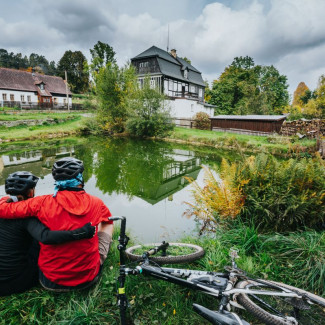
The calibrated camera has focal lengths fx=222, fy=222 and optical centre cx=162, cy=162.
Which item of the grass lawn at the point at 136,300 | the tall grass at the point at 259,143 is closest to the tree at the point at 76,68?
the tall grass at the point at 259,143

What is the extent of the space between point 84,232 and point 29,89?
46.0 metres

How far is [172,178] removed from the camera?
9.74 metres

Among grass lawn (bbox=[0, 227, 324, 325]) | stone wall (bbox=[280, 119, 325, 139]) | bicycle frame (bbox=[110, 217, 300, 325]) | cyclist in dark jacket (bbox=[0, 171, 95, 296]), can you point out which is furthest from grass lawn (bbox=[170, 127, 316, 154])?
cyclist in dark jacket (bbox=[0, 171, 95, 296])

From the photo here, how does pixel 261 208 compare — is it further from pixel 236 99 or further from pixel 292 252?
pixel 236 99

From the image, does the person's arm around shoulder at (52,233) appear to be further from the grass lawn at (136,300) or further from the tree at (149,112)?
the tree at (149,112)

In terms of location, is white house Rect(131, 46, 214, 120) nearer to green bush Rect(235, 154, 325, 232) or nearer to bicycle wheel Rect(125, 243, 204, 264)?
green bush Rect(235, 154, 325, 232)

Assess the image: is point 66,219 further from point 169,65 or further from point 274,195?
point 169,65

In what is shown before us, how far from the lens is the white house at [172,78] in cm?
3175

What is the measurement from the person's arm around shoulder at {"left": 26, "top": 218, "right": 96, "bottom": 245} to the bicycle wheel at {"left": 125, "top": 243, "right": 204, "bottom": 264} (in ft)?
3.40

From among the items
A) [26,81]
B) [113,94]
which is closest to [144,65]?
[113,94]

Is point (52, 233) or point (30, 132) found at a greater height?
point (30, 132)

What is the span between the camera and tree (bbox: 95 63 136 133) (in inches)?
972

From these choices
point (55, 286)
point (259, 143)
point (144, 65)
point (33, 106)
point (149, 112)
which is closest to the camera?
point (55, 286)

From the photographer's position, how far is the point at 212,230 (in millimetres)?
4656
